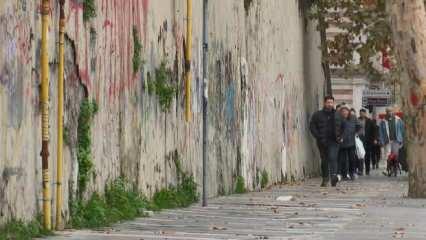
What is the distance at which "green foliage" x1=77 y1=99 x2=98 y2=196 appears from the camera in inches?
561

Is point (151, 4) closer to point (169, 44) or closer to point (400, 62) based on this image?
point (169, 44)

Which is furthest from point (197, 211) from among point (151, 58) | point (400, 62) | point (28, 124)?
point (400, 62)

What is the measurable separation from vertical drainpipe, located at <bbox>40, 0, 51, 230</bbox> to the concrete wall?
0.20ft

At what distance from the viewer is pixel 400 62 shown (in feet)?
74.8

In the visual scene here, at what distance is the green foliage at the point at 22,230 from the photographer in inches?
466

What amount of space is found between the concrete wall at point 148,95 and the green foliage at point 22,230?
99 millimetres

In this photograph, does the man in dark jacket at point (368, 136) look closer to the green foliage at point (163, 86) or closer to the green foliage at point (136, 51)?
the green foliage at point (163, 86)

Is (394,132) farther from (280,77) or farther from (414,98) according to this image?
(414,98)

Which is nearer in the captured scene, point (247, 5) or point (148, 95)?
point (148, 95)

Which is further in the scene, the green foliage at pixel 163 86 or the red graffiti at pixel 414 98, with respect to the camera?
the red graffiti at pixel 414 98

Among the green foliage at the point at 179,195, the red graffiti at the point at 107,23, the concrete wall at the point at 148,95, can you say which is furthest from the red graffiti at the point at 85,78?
the green foliage at the point at 179,195

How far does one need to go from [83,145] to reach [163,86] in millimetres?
3591

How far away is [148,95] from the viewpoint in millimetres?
17141

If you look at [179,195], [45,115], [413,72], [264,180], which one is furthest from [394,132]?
[45,115]
